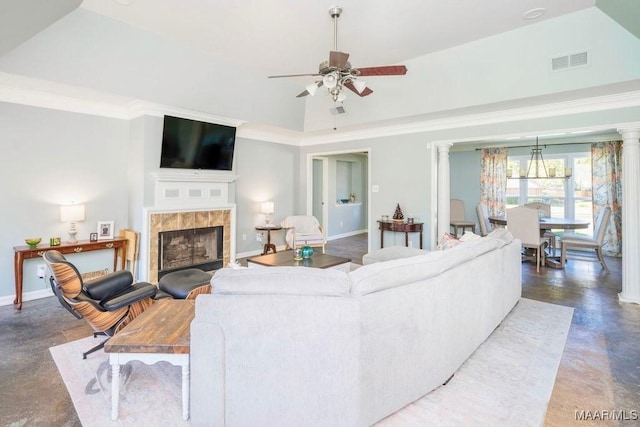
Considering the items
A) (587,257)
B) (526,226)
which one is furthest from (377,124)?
(587,257)

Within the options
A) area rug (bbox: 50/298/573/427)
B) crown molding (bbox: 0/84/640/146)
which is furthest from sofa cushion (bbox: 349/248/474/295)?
crown molding (bbox: 0/84/640/146)

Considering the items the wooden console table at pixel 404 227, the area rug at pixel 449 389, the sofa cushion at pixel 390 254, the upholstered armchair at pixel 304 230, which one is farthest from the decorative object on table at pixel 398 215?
the area rug at pixel 449 389

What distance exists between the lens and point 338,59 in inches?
105

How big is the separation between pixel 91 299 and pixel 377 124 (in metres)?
4.72

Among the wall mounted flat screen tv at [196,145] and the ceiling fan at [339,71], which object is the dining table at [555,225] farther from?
the wall mounted flat screen tv at [196,145]

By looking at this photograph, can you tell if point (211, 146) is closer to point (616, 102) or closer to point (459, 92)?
point (459, 92)

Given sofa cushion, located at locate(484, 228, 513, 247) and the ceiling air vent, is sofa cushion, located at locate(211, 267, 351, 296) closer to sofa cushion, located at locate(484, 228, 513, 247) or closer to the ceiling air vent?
sofa cushion, located at locate(484, 228, 513, 247)

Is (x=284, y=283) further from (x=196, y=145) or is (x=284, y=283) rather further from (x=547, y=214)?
(x=547, y=214)

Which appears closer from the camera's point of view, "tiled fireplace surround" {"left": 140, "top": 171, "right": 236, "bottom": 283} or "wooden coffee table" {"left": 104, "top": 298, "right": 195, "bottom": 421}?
"wooden coffee table" {"left": 104, "top": 298, "right": 195, "bottom": 421}

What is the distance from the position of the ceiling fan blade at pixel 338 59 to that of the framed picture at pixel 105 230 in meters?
3.79

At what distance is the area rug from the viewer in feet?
6.02

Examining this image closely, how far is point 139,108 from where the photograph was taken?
438 cm

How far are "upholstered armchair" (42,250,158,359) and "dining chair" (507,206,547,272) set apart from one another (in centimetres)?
553

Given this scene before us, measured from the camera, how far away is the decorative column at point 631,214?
3.76 meters
